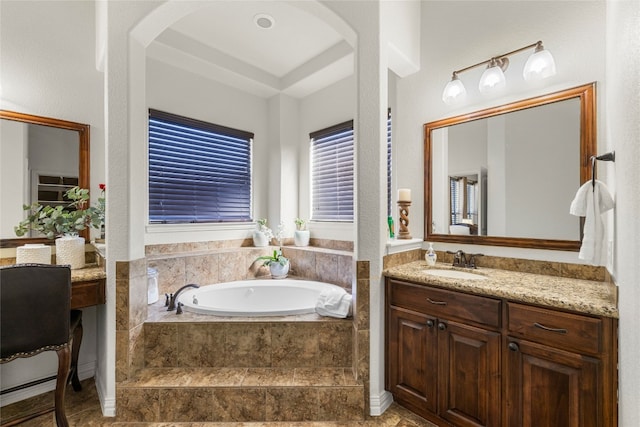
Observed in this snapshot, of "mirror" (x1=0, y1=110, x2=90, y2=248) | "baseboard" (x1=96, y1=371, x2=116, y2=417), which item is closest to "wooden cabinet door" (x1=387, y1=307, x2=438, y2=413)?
"baseboard" (x1=96, y1=371, x2=116, y2=417)

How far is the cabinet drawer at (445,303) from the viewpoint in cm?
156

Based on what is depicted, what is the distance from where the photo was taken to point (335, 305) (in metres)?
2.16

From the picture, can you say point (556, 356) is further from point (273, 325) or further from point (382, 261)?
point (273, 325)

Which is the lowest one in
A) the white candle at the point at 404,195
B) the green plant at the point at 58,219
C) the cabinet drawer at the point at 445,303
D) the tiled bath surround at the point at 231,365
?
the tiled bath surround at the point at 231,365

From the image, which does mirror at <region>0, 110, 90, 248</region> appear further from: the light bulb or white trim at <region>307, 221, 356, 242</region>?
the light bulb

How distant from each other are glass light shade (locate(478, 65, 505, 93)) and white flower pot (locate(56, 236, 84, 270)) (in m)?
3.12

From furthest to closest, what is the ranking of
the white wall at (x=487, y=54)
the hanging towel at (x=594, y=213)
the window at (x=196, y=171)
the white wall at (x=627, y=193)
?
1. the window at (x=196, y=171)
2. the white wall at (x=487, y=54)
3. the hanging towel at (x=594, y=213)
4. the white wall at (x=627, y=193)

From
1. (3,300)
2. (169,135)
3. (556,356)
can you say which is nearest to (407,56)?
(556,356)

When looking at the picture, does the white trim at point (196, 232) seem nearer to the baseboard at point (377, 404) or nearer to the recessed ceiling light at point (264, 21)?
the recessed ceiling light at point (264, 21)

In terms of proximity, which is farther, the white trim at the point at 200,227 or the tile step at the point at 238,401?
the white trim at the point at 200,227

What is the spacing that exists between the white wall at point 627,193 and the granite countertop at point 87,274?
2.58 meters

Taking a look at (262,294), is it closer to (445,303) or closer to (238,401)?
(238,401)

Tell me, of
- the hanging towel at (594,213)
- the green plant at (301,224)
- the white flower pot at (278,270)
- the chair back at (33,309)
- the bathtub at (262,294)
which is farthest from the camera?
the green plant at (301,224)

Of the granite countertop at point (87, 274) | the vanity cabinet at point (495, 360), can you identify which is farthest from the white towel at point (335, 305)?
the granite countertop at point (87, 274)
